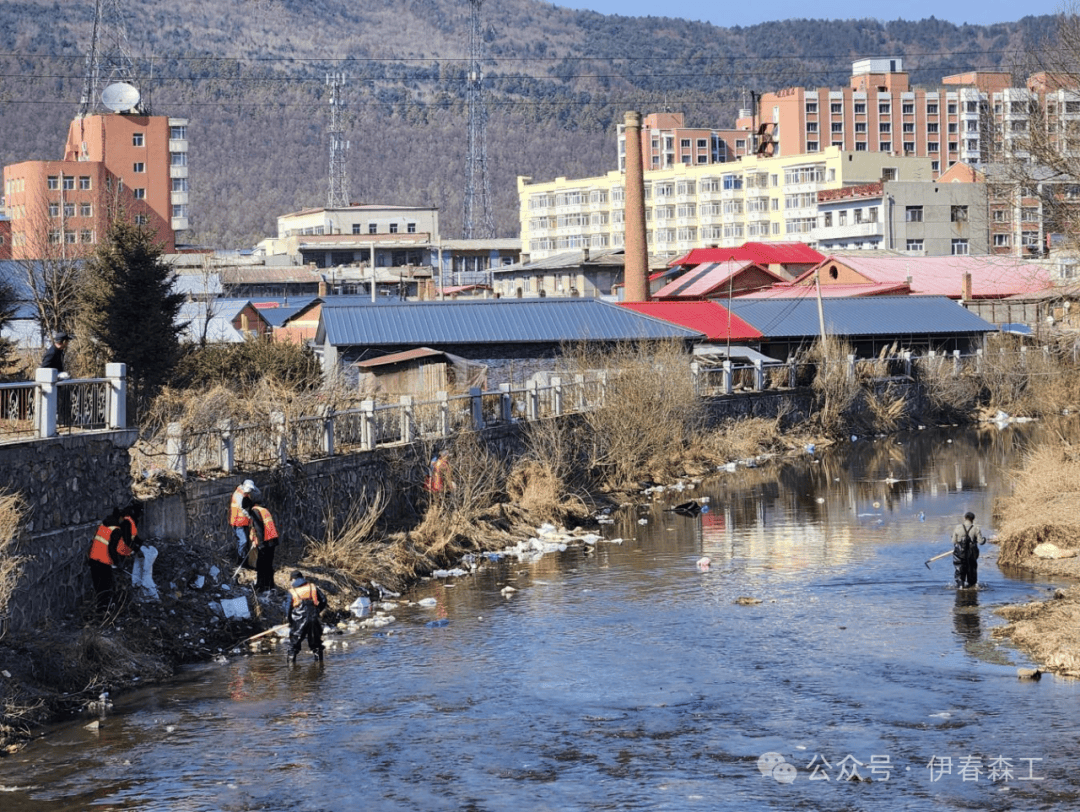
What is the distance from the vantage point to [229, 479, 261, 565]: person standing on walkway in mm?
20578

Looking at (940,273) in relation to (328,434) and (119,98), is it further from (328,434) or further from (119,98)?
(119,98)

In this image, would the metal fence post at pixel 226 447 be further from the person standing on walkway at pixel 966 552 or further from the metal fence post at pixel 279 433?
the person standing on walkway at pixel 966 552

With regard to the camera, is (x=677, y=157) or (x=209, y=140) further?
(x=209, y=140)

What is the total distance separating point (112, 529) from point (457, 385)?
2285 cm

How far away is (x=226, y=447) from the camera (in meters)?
21.8

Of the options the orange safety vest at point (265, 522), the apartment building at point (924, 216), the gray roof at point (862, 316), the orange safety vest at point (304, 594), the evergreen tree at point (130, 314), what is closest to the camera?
the orange safety vest at point (304, 594)

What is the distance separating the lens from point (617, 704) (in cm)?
1633

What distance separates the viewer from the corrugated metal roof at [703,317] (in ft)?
175

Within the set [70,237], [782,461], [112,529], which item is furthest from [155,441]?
[70,237]

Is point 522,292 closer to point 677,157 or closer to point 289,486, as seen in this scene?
point 289,486

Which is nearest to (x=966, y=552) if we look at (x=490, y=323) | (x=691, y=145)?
(x=490, y=323)

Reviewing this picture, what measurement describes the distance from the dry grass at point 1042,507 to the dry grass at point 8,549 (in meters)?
15.5

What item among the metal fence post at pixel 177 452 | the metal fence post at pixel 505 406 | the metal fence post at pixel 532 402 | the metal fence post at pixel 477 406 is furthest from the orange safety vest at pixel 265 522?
the metal fence post at pixel 532 402

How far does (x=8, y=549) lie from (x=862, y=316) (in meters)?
45.3
